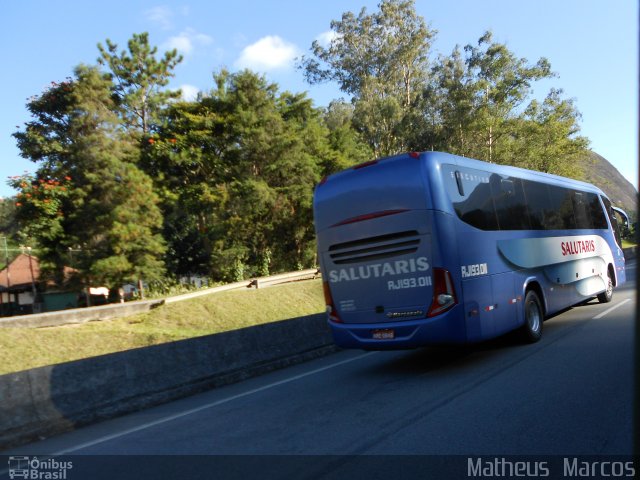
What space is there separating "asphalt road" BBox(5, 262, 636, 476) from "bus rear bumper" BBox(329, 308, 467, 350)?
1.70 feet

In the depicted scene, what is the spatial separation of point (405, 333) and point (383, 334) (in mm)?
388

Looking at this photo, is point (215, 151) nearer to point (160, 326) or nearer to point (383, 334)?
point (160, 326)

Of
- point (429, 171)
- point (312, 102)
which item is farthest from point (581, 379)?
point (312, 102)

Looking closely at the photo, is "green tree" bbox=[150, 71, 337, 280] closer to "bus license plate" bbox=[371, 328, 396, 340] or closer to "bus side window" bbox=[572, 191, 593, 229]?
"bus side window" bbox=[572, 191, 593, 229]

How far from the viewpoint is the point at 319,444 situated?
5.11 meters

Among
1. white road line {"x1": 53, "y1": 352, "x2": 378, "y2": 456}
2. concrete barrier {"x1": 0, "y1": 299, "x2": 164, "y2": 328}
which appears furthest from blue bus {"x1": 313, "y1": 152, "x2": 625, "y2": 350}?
→ concrete barrier {"x1": 0, "y1": 299, "x2": 164, "y2": 328}

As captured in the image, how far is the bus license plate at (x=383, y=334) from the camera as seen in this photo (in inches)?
314

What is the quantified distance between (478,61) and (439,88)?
3812 millimetres

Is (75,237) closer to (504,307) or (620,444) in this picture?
(504,307)

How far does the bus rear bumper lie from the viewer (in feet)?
24.7

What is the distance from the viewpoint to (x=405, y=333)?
7840 millimetres

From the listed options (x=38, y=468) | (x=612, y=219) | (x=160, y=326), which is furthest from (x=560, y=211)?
(x=160, y=326)

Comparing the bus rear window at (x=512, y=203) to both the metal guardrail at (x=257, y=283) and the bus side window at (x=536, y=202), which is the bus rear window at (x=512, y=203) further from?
the metal guardrail at (x=257, y=283)

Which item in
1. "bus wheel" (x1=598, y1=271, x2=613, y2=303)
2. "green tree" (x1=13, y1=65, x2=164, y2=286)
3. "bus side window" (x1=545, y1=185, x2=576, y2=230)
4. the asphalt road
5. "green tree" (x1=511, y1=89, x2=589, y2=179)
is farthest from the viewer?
"green tree" (x1=511, y1=89, x2=589, y2=179)
